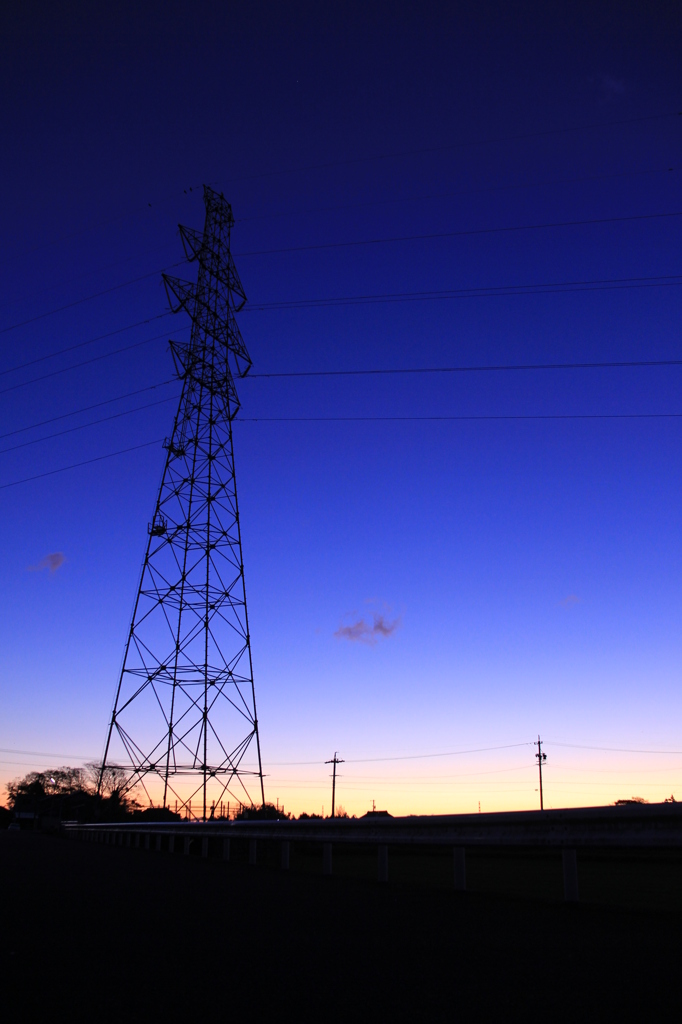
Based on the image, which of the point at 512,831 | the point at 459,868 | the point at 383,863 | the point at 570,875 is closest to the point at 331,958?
the point at 570,875

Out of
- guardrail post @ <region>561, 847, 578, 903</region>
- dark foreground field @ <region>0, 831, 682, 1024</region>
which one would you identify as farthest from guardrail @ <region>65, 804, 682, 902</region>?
dark foreground field @ <region>0, 831, 682, 1024</region>

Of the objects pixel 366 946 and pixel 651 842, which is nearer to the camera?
pixel 366 946

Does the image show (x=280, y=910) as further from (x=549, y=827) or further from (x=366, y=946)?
(x=549, y=827)

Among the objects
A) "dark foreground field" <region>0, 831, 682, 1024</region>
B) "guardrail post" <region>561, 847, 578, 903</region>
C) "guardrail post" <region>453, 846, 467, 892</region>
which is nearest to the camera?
"dark foreground field" <region>0, 831, 682, 1024</region>

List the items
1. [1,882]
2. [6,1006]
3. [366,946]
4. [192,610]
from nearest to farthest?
[6,1006], [366,946], [1,882], [192,610]

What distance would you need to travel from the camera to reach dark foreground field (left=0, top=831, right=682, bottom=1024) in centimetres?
285

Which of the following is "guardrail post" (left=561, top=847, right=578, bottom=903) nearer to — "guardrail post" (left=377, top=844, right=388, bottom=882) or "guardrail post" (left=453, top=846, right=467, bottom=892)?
"guardrail post" (left=453, top=846, right=467, bottom=892)

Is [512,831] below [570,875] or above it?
above

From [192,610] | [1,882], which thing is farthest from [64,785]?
[1,882]

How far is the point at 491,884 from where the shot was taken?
25.7 ft

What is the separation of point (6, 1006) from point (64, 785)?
12583 centimetres

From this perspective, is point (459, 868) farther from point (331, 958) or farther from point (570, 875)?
point (331, 958)

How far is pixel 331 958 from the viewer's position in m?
3.73

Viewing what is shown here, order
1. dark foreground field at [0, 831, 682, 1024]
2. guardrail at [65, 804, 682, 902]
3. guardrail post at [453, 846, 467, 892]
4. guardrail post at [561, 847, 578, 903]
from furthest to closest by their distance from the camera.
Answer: guardrail post at [453, 846, 467, 892] < guardrail post at [561, 847, 578, 903] < guardrail at [65, 804, 682, 902] < dark foreground field at [0, 831, 682, 1024]
